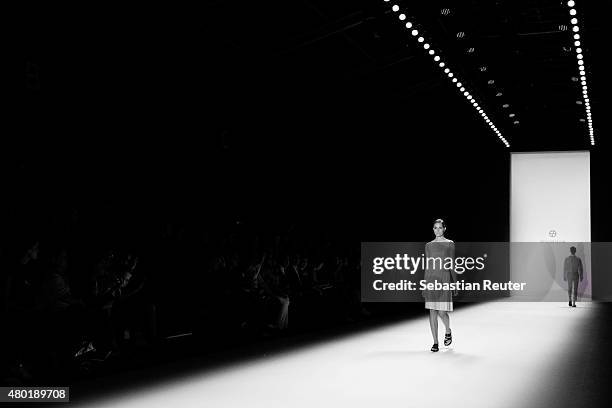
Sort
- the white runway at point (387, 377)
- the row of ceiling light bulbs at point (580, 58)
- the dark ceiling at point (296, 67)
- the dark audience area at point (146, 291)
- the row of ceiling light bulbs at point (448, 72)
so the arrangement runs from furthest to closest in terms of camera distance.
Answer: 1. the row of ceiling light bulbs at point (448, 72)
2. the row of ceiling light bulbs at point (580, 58)
3. the dark ceiling at point (296, 67)
4. the dark audience area at point (146, 291)
5. the white runway at point (387, 377)

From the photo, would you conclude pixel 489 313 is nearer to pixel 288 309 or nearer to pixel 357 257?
pixel 357 257

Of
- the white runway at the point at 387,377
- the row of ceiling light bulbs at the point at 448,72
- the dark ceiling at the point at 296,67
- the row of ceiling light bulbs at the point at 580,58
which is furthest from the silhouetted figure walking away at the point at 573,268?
the white runway at the point at 387,377

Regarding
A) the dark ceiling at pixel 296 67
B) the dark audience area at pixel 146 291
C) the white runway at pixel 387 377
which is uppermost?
the dark ceiling at pixel 296 67

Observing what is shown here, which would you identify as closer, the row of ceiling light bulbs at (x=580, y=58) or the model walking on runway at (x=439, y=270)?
the model walking on runway at (x=439, y=270)

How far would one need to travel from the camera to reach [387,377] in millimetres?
6789

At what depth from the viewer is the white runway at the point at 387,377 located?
5.73 meters

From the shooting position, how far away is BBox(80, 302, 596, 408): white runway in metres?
5.73

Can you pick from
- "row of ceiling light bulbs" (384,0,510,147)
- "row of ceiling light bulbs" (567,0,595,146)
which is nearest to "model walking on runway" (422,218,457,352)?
"row of ceiling light bulbs" (384,0,510,147)

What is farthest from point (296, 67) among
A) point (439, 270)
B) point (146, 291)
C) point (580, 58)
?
point (439, 270)

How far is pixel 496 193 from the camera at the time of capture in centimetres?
2184

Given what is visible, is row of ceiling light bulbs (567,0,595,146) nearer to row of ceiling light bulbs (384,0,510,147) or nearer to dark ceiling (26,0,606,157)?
dark ceiling (26,0,606,157)

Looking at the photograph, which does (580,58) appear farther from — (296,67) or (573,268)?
(573,268)

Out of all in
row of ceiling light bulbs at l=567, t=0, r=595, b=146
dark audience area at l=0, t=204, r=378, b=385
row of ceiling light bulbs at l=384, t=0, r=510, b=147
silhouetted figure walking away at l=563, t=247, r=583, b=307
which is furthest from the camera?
silhouetted figure walking away at l=563, t=247, r=583, b=307

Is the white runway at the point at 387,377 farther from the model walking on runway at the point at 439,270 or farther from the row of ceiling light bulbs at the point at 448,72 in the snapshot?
the row of ceiling light bulbs at the point at 448,72
